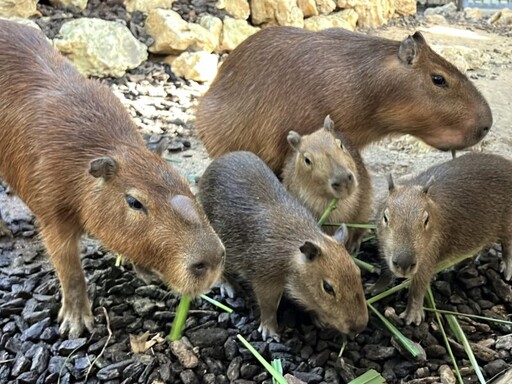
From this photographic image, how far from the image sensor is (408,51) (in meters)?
4.26

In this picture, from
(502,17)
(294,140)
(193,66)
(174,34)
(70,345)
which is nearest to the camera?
(70,345)

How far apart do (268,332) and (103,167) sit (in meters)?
1.28

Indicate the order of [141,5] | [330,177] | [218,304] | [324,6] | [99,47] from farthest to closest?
1. [324,6]
2. [141,5]
3. [99,47]
4. [330,177]
5. [218,304]

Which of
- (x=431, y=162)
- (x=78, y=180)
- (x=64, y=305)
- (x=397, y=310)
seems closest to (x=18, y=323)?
(x=64, y=305)

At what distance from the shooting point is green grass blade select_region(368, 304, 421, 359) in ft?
11.2

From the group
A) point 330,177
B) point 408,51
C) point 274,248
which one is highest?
point 408,51

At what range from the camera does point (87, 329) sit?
3506 mm

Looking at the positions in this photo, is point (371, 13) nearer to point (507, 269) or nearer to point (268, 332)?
point (507, 269)

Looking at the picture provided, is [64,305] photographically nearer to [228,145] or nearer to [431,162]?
[228,145]

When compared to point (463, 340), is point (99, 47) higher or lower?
lower

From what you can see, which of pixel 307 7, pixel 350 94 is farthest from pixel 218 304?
pixel 307 7

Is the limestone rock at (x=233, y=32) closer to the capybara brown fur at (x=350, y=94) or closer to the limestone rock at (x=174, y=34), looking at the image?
the limestone rock at (x=174, y=34)

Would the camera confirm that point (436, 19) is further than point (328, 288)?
Yes

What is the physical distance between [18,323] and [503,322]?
2729mm
